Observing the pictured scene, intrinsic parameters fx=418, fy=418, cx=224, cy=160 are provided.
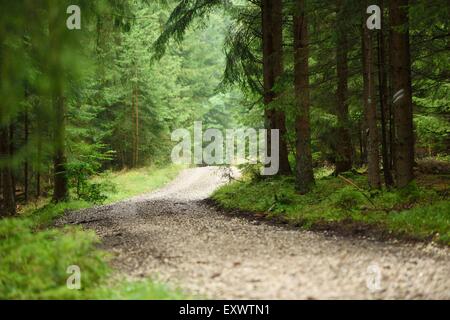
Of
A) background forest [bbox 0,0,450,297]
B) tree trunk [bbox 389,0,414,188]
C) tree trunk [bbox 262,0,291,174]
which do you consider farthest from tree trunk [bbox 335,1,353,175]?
tree trunk [bbox 262,0,291,174]

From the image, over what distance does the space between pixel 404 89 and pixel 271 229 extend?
4.75 metres

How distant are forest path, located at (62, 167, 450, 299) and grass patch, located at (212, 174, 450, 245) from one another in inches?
29.6

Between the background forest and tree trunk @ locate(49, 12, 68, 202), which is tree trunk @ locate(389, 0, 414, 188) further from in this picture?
tree trunk @ locate(49, 12, 68, 202)

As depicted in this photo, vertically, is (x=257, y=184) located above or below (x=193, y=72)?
below

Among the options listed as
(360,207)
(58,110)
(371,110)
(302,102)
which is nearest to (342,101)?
(302,102)

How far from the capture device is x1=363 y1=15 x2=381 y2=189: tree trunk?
10953mm

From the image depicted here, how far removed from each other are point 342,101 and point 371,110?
3398 millimetres

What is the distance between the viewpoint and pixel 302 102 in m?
12.0

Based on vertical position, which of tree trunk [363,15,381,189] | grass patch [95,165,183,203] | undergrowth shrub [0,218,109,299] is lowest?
grass patch [95,165,183,203]

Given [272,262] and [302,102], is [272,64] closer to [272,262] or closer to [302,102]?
[302,102]

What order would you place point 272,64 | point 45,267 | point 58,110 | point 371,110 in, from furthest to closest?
point 272,64 → point 58,110 → point 371,110 → point 45,267

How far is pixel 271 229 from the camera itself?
9359 millimetres
